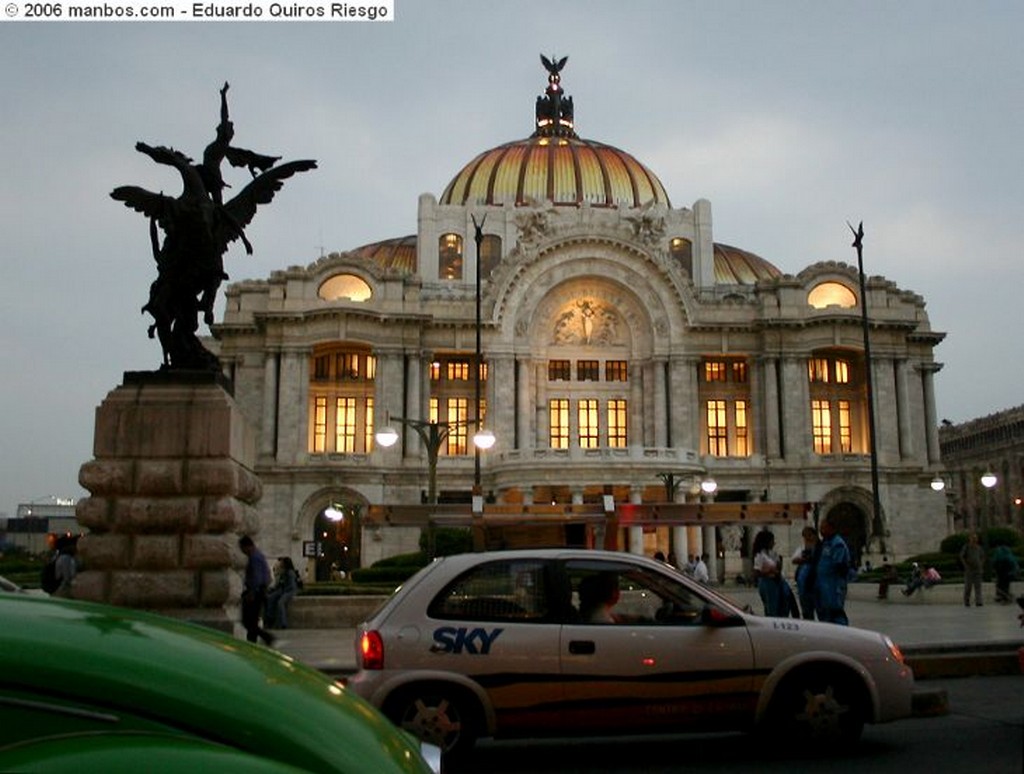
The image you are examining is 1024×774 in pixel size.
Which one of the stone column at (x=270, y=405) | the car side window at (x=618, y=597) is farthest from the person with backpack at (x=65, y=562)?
the stone column at (x=270, y=405)

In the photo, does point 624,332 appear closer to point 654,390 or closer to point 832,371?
point 654,390

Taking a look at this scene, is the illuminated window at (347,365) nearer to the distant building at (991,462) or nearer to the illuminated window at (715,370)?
the illuminated window at (715,370)

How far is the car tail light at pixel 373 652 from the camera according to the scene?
26.2 feet

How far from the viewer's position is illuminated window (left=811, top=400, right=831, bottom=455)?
5997cm

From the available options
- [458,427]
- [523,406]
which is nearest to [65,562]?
[523,406]

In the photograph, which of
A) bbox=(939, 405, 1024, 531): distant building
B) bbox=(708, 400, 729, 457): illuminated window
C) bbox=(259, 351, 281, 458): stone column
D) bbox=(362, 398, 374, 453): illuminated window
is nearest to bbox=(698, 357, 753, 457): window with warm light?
bbox=(708, 400, 729, 457): illuminated window

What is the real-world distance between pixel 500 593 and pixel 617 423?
2038 inches

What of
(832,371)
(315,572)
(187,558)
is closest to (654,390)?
(832,371)

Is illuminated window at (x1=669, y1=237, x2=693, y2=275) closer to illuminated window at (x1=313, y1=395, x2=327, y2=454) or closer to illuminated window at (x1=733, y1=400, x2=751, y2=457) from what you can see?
illuminated window at (x1=733, y1=400, x2=751, y2=457)

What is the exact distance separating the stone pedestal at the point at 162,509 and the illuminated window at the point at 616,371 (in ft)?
155

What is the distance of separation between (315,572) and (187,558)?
1717 inches

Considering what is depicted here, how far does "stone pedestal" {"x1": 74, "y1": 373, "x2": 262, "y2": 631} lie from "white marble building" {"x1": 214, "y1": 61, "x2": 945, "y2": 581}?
4028 centimetres

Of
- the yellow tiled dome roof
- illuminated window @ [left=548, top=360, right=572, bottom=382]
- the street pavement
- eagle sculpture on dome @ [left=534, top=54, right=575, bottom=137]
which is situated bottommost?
the street pavement

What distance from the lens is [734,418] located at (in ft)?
198
